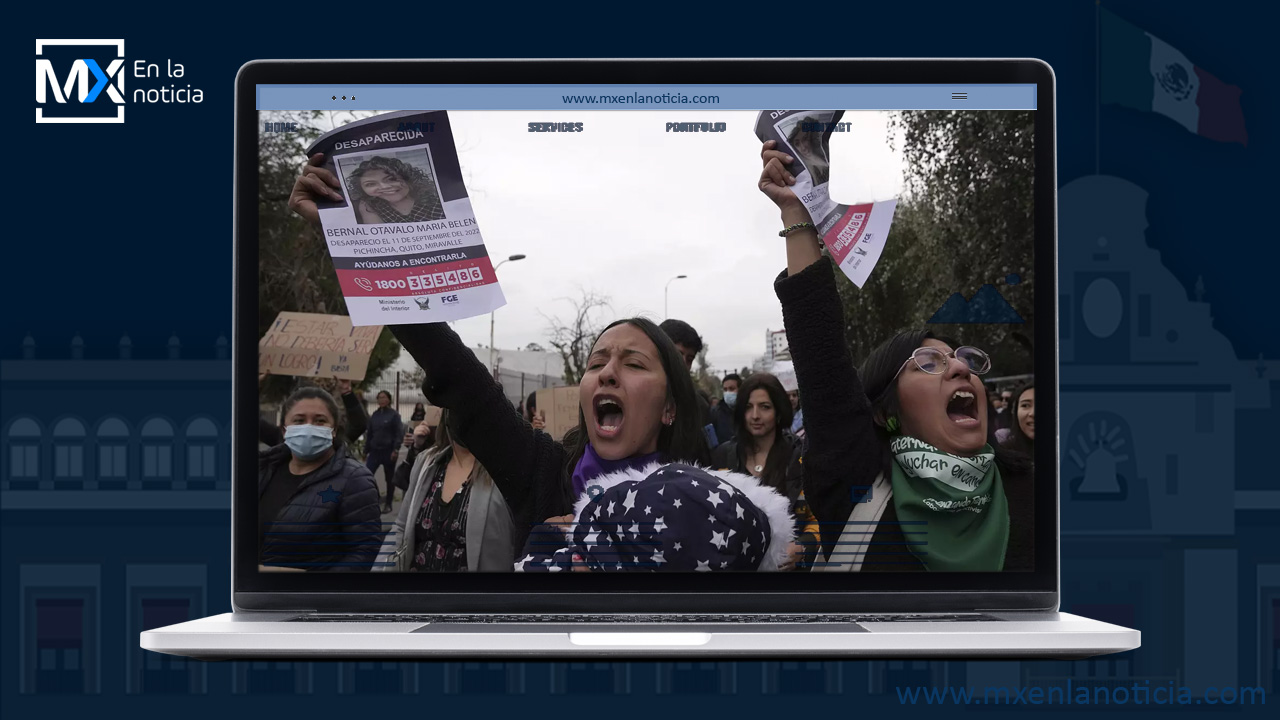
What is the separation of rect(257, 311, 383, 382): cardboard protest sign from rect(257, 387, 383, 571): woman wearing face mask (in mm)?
99

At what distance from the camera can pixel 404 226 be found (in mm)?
4344

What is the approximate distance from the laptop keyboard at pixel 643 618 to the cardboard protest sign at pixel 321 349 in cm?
94

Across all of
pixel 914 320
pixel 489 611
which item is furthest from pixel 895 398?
pixel 489 611

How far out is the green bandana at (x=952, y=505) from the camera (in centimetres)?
432

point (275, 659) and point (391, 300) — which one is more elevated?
point (391, 300)

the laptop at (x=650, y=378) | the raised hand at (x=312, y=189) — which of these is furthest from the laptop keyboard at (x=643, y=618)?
the raised hand at (x=312, y=189)

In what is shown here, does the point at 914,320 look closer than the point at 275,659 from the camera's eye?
No

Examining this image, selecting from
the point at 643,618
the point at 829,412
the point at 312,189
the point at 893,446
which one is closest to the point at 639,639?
the point at 643,618

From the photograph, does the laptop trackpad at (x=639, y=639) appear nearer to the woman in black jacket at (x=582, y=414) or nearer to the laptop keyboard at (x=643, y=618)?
the laptop keyboard at (x=643, y=618)

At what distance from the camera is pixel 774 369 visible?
4297 millimetres

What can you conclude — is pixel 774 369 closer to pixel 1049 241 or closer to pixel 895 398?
pixel 895 398

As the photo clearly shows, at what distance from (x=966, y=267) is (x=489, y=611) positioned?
90.3 inches

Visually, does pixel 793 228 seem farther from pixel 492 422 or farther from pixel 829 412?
pixel 492 422

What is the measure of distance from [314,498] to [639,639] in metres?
1.40
